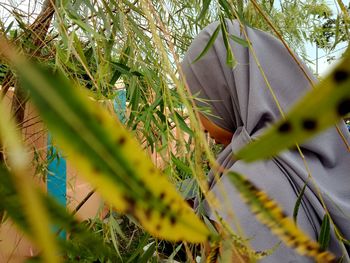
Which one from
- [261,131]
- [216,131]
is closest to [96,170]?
[261,131]

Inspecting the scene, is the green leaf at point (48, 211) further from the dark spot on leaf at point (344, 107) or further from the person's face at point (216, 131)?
the person's face at point (216, 131)

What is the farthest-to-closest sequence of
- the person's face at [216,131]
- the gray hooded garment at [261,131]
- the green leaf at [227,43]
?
the person's face at [216,131]
the gray hooded garment at [261,131]
the green leaf at [227,43]

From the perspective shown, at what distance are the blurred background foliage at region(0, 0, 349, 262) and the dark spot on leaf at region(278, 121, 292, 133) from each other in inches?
4.7

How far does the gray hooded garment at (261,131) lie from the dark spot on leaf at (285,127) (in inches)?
22.8

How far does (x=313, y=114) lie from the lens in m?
0.10

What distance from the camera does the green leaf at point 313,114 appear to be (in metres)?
0.09

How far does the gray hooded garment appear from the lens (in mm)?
791

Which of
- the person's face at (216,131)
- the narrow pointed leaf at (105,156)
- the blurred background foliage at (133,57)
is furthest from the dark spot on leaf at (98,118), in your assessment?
the person's face at (216,131)

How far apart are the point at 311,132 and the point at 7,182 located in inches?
3.5

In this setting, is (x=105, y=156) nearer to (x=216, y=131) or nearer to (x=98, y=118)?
(x=98, y=118)

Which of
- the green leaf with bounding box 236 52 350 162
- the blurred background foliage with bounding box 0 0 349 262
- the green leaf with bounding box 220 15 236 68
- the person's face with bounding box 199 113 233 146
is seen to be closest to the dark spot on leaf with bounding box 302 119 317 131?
the green leaf with bounding box 236 52 350 162

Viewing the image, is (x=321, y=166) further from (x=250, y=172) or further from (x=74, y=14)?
(x=74, y=14)

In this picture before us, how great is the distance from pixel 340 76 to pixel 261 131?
2.65ft

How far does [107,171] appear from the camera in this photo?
110 mm
